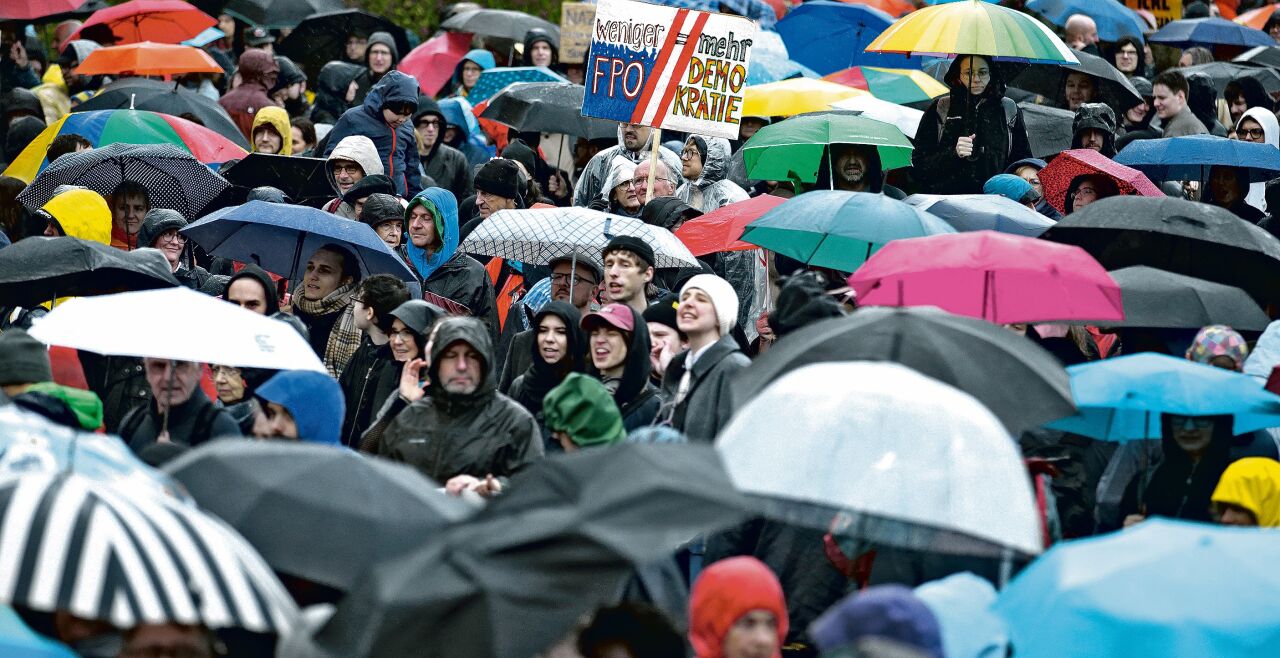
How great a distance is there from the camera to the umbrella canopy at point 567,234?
1004 cm

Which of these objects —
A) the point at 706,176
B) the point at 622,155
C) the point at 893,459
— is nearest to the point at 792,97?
the point at 706,176

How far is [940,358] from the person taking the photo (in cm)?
648

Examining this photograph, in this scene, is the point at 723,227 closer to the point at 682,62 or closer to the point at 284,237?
the point at 682,62

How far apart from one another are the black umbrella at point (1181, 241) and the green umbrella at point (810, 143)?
191cm

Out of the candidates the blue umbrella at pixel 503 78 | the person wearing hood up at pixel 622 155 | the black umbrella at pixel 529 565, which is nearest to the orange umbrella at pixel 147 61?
the blue umbrella at pixel 503 78

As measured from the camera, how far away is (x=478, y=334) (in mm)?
8039

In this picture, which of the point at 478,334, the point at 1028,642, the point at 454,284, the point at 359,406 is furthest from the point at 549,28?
the point at 1028,642

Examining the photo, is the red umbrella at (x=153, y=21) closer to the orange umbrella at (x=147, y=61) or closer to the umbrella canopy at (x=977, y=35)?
the orange umbrella at (x=147, y=61)

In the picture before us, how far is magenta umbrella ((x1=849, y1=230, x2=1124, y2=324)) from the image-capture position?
7.68 metres

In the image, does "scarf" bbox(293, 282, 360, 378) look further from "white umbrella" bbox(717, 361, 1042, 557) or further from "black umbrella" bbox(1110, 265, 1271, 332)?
"white umbrella" bbox(717, 361, 1042, 557)

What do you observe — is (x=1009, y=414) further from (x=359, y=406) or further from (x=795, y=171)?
(x=795, y=171)

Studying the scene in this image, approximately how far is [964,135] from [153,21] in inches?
297

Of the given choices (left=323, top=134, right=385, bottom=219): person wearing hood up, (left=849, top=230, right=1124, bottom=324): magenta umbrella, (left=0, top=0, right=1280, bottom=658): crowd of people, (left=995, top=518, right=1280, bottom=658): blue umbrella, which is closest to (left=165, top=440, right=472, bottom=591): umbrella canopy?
(left=0, top=0, right=1280, bottom=658): crowd of people

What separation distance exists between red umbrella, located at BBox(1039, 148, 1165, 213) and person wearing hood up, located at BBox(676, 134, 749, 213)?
5.98ft
